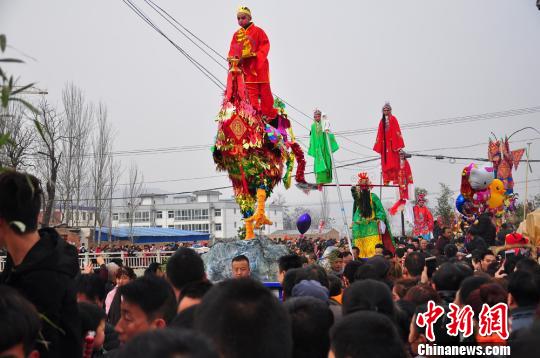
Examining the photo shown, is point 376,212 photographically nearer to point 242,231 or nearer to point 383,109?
point 383,109

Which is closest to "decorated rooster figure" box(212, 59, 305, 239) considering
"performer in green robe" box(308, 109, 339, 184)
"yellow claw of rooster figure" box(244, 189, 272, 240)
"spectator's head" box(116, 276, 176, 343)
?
"yellow claw of rooster figure" box(244, 189, 272, 240)

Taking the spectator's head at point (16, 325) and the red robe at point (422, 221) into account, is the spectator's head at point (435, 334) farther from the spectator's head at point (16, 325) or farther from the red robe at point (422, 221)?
the red robe at point (422, 221)

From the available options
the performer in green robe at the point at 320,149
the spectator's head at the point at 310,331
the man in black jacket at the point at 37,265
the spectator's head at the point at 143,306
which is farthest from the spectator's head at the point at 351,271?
the performer in green robe at the point at 320,149

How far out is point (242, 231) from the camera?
484 inches

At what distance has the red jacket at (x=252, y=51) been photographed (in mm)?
11375

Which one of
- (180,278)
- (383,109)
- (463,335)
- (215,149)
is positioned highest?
(383,109)

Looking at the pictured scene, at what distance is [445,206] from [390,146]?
834 inches

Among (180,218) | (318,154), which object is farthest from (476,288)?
(180,218)

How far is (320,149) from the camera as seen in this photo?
1482 cm

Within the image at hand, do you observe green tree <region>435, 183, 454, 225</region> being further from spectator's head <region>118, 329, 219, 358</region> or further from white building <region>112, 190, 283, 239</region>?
white building <region>112, 190, 283, 239</region>

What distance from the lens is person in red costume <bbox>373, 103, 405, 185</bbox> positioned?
54.2 feet

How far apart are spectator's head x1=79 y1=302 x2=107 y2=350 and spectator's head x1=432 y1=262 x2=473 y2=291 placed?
3.06 metres

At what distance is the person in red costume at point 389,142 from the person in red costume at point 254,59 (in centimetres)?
557

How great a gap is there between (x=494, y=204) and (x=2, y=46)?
51.3ft
